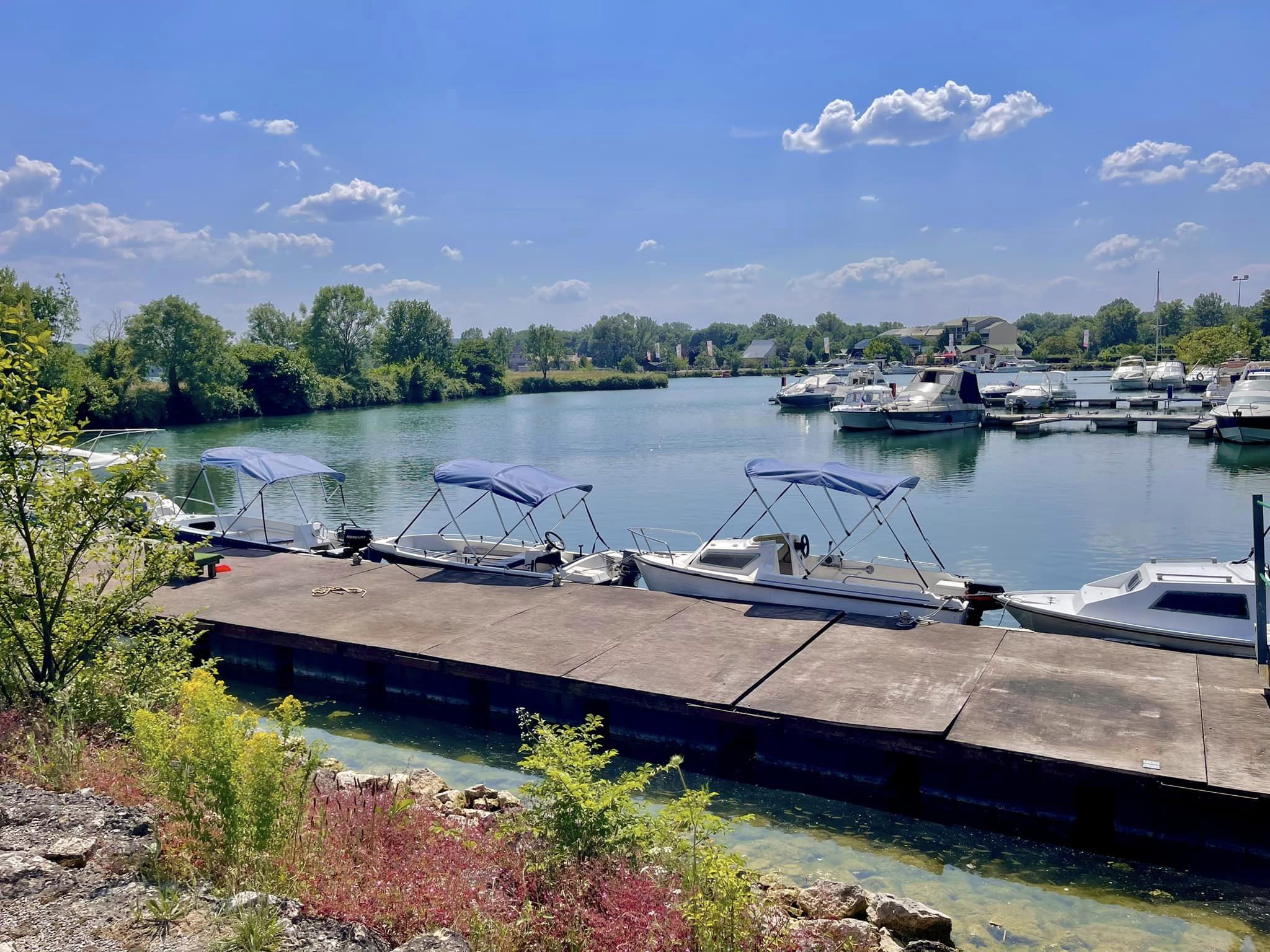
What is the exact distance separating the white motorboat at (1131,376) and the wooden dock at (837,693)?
11132cm

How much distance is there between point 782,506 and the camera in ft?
129

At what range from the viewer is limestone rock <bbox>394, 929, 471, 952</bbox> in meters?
7.49

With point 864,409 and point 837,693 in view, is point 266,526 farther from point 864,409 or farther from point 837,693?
point 864,409

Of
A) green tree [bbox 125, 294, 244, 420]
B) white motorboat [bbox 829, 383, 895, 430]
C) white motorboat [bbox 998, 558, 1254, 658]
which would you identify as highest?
green tree [bbox 125, 294, 244, 420]

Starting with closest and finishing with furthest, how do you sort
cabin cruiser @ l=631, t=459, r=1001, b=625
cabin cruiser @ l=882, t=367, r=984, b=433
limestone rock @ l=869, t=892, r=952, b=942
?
limestone rock @ l=869, t=892, r=952, b=942
cabin cruiser @ l=631, t=459, r=1001, b=625
cabin cruiser @ l=882, t=367, r=984, b=433

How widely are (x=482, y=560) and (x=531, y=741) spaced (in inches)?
318

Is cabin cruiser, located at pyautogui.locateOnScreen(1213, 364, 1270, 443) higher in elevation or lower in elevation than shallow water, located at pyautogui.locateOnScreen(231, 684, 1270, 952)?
higher

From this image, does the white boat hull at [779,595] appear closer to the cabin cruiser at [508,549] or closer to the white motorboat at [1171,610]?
the cabin cruiser at [508,549]

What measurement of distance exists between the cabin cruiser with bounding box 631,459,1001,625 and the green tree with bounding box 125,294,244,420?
80.9 meters

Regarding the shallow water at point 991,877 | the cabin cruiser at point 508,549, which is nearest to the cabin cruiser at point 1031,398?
the cabin cruiser at point 508,549

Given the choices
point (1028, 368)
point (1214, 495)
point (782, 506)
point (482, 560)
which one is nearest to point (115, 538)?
point (482, 560)

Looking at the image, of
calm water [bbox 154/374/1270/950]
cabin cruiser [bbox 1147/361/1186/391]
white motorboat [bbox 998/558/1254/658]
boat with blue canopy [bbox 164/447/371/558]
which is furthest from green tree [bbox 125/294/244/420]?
cabin cruiser [bbox 1147/361/1186/391]

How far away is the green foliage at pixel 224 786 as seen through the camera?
831cm

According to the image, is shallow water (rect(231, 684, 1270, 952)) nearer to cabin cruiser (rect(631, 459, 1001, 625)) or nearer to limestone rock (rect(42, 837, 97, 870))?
cabin cruiser (rect(631, 459, 1001, 625))
